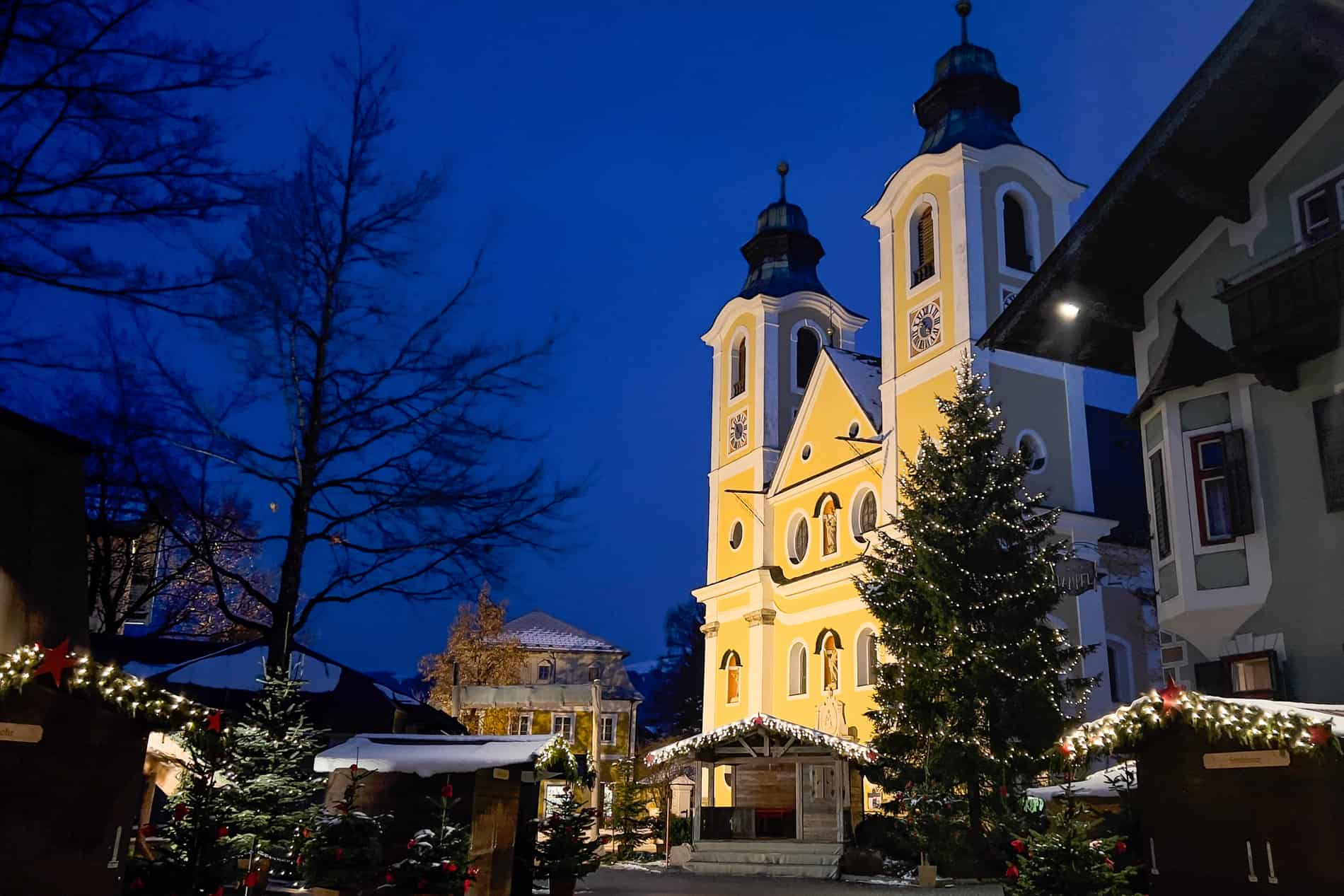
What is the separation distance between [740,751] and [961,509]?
28.2ft

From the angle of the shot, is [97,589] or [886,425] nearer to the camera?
[97,589]

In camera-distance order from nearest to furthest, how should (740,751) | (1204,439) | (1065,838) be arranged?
1. (1065,838)
2. (1204,439)
3. (740,751)

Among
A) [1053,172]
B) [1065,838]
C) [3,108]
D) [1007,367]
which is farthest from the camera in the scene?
[1053,172]

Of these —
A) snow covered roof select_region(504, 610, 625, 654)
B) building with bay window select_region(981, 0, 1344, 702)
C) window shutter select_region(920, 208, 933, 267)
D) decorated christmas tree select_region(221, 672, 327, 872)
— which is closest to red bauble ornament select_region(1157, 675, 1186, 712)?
building with bay window select_region(981, 0, 1344, 702)

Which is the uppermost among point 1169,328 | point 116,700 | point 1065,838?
point 1169,328

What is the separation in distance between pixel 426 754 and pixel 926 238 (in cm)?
2365

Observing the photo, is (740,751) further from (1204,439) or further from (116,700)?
(116,700)

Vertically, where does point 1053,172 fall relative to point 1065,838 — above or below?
above

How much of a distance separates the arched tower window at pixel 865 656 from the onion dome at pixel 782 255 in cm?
1462

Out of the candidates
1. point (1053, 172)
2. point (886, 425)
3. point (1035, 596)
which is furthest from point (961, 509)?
point (1053, 172)

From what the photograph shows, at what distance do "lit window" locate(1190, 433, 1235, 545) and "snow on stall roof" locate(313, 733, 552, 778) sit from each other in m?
8.94

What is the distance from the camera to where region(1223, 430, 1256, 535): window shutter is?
13867 millimetres

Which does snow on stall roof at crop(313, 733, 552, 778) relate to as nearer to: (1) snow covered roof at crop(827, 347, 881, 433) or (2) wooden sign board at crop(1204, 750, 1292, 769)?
(2) wooden sign board at crop(1204, 750, 1292, 769)

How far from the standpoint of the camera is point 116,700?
30.3 ft
